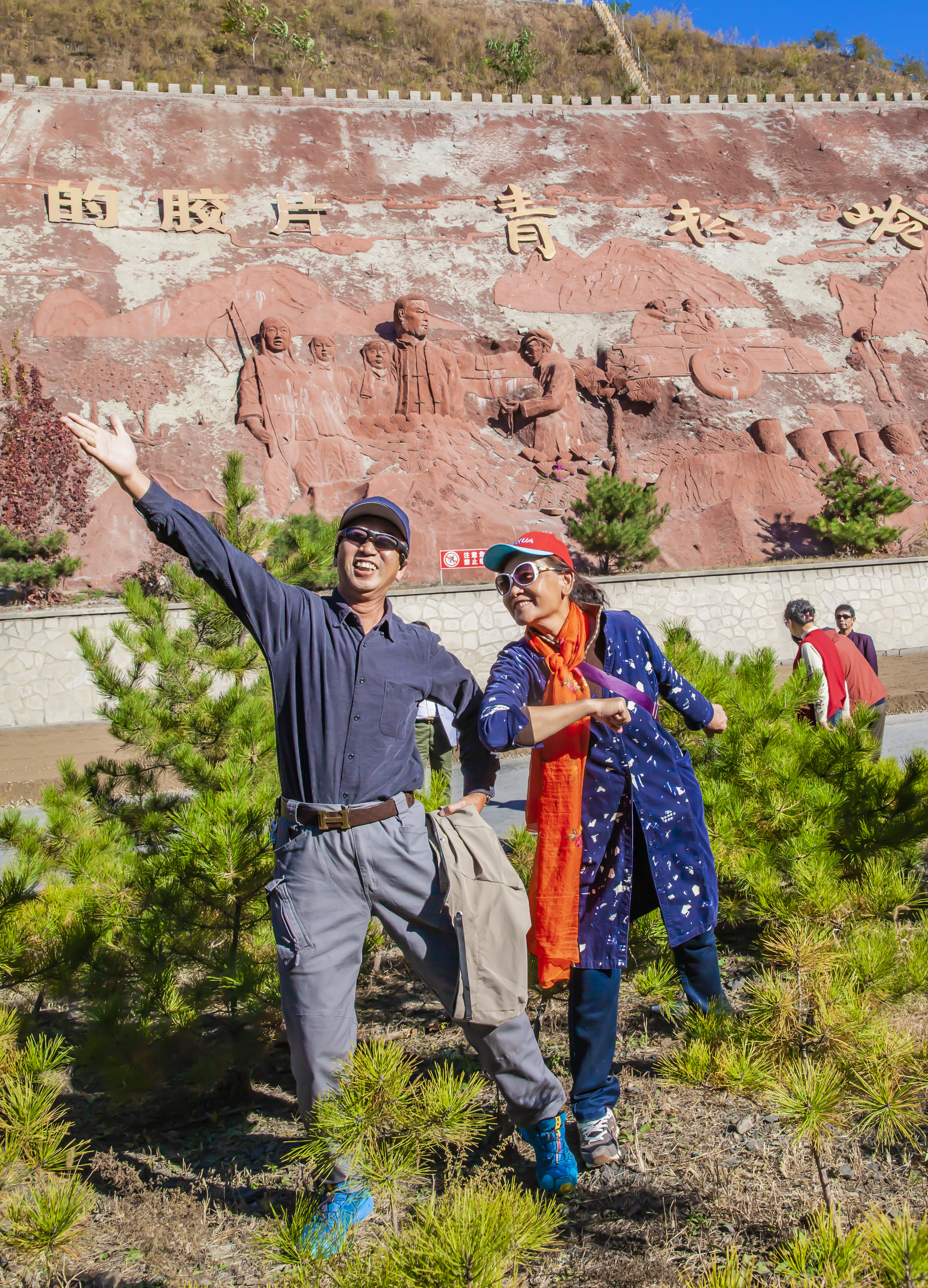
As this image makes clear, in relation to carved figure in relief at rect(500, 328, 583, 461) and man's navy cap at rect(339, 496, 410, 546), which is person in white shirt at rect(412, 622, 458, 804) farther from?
carved figure in relief at rect(500, 328, 583, 461)

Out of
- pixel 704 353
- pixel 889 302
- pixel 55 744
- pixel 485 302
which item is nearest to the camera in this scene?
pixel 55 744

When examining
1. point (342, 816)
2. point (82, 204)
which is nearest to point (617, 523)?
point (342, 816)

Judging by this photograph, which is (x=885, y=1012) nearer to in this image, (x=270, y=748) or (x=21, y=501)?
(x=270, y=748)

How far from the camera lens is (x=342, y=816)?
6.18ft

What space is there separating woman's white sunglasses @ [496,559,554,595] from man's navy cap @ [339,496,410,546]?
284 mm

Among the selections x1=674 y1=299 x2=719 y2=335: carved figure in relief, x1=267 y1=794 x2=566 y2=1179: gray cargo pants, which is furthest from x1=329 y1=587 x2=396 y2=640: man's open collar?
x1=674 y1=299 x2=719 y2=335: carved figure in relief

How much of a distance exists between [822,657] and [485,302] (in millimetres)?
16039

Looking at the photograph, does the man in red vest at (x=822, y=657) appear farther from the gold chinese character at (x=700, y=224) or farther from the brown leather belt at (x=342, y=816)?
the gold chinese character at (x=700, y=224)

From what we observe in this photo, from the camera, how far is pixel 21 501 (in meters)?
15.1

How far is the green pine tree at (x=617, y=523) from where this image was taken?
46.4 feet

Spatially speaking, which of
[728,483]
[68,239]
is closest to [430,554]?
[728,483]

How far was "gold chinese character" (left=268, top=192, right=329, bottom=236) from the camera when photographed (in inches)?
727

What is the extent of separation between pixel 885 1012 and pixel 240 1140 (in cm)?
176

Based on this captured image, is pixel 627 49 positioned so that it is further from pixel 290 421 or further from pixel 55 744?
pixel 55 744
